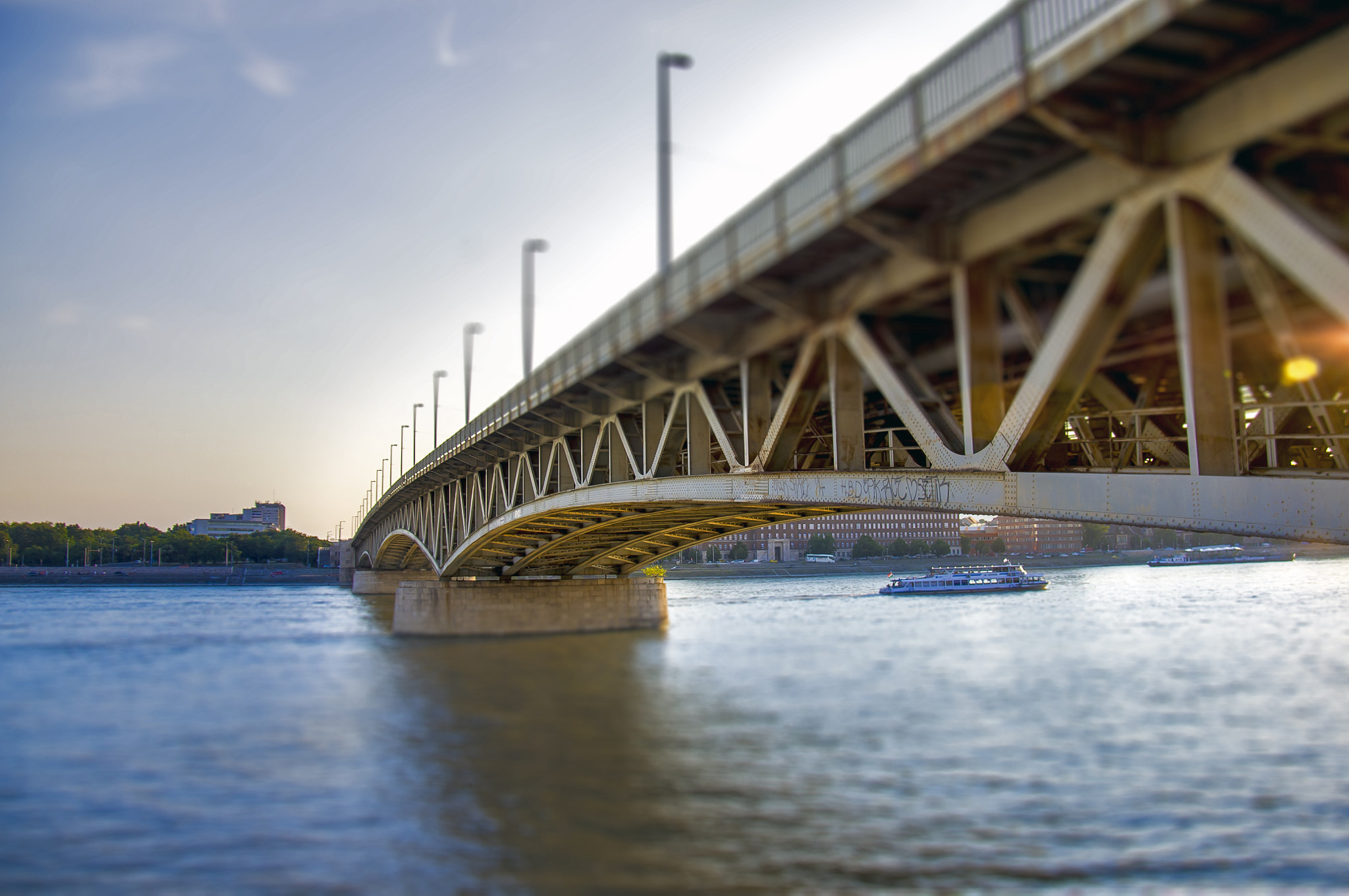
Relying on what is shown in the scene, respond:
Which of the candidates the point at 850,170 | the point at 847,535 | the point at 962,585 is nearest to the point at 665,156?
the point at 850,170

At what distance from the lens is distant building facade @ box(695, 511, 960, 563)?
158375 millimetres

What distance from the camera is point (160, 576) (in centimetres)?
12975

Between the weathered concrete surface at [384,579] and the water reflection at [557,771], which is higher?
the weathered concrete surface at [384,579]

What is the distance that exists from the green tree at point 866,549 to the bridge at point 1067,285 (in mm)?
127912

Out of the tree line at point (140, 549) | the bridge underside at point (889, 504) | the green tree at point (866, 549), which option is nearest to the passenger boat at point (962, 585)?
the bridge underside at point (889, 504)

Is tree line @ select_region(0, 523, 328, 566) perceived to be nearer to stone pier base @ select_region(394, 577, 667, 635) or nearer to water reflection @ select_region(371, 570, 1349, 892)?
stone pier base @ select_region(394, 577, 667, 635)

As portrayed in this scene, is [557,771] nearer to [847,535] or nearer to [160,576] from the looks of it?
[160,576]

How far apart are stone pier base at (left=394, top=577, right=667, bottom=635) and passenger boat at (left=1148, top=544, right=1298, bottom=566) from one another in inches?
3768

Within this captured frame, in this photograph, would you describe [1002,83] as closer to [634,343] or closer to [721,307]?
[721,307]

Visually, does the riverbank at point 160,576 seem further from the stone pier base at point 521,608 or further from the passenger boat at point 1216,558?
the passenger boat at point 1216,558

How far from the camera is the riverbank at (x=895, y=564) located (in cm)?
12238

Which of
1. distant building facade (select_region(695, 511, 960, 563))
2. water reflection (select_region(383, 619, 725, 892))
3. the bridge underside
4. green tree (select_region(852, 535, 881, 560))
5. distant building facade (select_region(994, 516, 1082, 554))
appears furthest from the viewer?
distant building facade (select_region(994, 516, 1082, 554))

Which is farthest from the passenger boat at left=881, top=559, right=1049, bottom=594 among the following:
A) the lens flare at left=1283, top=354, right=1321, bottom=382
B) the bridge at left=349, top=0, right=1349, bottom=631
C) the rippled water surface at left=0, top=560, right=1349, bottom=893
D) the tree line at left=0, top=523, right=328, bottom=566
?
the tree line at left=0, top=523, right=328, bottom=566

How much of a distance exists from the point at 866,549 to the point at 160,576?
97870 mm
